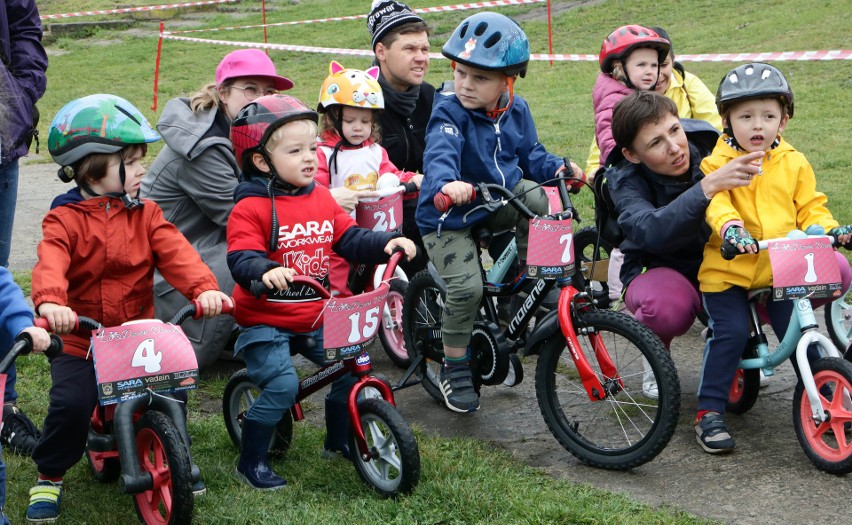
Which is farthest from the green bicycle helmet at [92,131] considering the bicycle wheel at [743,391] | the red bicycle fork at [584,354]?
the bicycle wheel at [743,391]

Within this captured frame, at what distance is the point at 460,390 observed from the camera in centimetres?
498

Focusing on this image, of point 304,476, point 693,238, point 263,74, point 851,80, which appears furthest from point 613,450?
point 851,80

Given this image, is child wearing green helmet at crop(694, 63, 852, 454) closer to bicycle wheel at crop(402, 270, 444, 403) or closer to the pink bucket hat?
bicycle wheel at crop(402, 270, 444, 403)

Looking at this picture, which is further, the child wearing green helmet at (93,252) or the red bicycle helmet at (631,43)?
the red bicycle helmet at (631,43)

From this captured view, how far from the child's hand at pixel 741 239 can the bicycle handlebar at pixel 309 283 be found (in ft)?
4.26

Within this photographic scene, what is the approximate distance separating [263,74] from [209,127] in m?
0.45

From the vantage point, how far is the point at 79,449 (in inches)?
160

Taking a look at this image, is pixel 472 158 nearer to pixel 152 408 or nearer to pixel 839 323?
pixel 152 408

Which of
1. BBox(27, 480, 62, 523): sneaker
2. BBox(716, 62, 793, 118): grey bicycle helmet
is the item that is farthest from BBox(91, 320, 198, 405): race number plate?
BBox(716, 62, 793, 118): grey bicycle helmet

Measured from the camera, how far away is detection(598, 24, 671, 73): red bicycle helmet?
5.79m

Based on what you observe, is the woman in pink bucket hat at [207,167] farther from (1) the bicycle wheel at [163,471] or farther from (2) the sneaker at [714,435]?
(2) the sneaker at [714,435]

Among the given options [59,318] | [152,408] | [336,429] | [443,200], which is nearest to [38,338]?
[59,318]

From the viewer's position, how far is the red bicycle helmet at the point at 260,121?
4176 mm

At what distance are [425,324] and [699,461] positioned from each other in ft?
5.31
